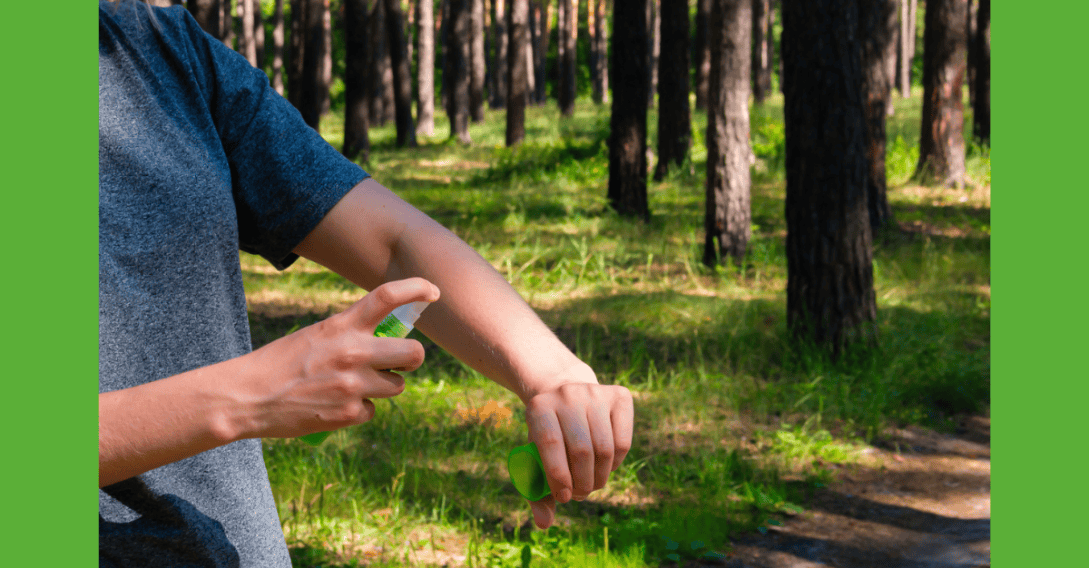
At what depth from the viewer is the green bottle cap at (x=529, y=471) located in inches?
43.1

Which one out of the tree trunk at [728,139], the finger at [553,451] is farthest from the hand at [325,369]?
the tree trunk at [728,139]

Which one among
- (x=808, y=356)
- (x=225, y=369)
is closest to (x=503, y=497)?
(x=808, y=356)

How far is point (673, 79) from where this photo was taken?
11727 millimetres

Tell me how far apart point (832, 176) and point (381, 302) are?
5168mm

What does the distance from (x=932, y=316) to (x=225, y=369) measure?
630cm

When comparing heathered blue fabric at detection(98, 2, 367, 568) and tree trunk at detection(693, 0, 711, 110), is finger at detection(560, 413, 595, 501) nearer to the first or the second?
heathered blue fabric at detection(98, 2, 367, 568)

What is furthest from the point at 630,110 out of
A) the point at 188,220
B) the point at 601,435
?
the point at 601,435

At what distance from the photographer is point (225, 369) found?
888 millimetres

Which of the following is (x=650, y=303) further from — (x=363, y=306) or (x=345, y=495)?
(x=363, y=306)

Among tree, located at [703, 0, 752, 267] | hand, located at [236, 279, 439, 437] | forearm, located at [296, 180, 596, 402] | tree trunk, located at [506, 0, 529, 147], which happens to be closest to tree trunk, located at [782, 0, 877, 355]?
tree, located at [703, 0, 752, 267]

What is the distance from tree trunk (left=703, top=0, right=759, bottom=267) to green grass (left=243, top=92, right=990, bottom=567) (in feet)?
0.95

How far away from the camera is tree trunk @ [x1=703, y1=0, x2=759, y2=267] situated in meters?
8.00

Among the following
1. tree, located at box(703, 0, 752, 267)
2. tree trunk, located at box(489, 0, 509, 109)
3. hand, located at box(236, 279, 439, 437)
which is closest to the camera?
hand, located at box(236, 279, 439, 437)

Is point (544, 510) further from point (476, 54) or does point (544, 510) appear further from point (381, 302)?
point (476, 54)
